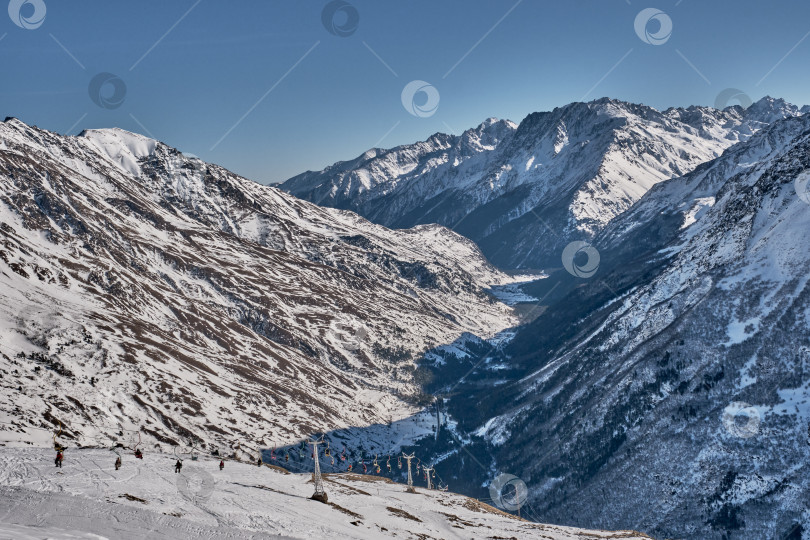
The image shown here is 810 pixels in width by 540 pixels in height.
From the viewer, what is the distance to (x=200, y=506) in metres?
63.6

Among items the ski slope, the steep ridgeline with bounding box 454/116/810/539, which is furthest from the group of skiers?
the steep ridgeline with bounding box 454/116/810/539

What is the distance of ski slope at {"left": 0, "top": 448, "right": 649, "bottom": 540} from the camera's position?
5234 cm

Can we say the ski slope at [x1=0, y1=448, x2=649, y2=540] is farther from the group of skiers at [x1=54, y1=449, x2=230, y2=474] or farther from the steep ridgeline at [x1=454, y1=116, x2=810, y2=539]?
the steep ridgeline at [x1=454, y1=116, x2=810, y2=539]

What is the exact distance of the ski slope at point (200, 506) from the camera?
5234 centimetres

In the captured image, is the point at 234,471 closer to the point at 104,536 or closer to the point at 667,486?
the point at 104,536

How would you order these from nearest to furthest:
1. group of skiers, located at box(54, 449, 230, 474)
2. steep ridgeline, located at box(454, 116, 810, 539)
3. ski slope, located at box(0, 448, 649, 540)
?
ski slope, located at box(0, 448, 649, 540) < group of skiers, located at box(54, 449, 230, 474) < steep ridgeline, located at box(454, 116, 810, 539)

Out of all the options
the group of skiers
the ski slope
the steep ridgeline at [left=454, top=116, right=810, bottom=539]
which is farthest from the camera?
the steep ridgeline at [left=454, top=116, right=810, bottom=539]

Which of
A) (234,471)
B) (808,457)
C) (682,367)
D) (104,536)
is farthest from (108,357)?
(808,457)

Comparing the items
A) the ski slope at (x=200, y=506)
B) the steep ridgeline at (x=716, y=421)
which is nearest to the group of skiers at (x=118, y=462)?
the ski slope at (x=200, y=506)

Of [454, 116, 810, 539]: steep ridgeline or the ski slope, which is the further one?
[454, 116, 810, 539]: steep ridgeline

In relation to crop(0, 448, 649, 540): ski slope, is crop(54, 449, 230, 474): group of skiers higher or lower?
higher

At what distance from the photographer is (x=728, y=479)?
135500mm

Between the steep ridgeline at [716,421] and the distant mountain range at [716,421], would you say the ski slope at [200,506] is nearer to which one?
the distant mountain range at [716,421]

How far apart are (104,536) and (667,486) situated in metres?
134
